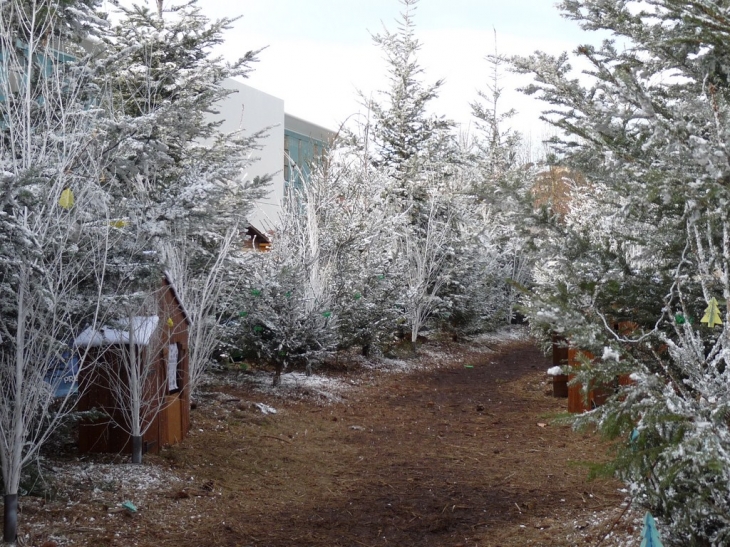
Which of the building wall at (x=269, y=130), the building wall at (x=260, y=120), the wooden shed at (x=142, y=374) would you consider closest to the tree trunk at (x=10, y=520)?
the wooden shed at (x=142, y=374)

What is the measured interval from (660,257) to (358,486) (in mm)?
3283

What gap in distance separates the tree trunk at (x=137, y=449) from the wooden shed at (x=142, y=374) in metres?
0.13

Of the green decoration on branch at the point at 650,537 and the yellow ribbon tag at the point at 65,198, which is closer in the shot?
the green decoration on branch at the point at 650,537

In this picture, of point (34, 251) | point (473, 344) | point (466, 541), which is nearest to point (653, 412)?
point (466, 541)

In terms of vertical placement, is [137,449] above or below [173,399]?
below

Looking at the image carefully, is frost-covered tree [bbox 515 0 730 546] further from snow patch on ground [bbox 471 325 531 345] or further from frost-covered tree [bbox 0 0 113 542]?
snow patch on ground [bbox 471 325 531 345]

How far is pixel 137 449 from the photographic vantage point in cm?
577

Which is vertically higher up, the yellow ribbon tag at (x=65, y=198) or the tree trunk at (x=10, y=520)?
the yellow ribbon tag at (x=65, y=198)

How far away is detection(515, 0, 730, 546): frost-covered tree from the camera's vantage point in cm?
283

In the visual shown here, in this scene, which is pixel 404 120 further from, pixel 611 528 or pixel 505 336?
pixel 611 528

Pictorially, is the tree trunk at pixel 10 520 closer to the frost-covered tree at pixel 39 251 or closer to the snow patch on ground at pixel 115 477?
the frost-covered tree at pixel 39 251

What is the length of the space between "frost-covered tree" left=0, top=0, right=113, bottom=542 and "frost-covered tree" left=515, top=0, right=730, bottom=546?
2.70m

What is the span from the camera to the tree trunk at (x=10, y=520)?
405 centimetres

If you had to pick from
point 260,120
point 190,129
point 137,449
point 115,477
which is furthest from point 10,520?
point 260,120
